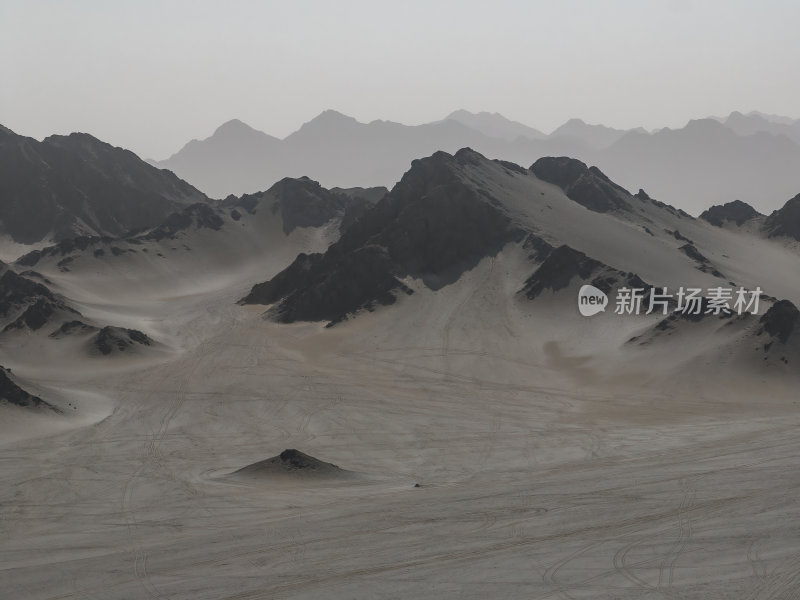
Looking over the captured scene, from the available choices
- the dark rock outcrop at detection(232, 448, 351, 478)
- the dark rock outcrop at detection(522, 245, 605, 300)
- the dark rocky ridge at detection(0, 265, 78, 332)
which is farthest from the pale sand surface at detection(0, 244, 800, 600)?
the dark rocky ridge at detection(0, 265, 78, 332)

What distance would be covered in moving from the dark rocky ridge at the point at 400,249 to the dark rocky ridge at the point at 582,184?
29.6m

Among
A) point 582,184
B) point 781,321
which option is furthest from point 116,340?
point 582,184

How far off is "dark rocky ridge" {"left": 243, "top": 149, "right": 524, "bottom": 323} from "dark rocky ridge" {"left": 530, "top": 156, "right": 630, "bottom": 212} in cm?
2958

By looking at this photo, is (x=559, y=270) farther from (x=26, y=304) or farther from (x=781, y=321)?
(x=26, y=304)

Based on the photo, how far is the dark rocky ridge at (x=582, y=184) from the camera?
178875 millimetres

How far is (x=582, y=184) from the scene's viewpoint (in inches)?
7170

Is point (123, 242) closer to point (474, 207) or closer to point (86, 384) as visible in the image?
point (474, 207)

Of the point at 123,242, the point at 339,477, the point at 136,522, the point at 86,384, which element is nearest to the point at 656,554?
the point at 339,477

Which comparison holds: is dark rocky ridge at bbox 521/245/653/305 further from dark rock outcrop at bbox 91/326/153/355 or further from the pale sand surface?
dark rock outcrop at bbox 91/326/153/355

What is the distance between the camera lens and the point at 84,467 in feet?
209

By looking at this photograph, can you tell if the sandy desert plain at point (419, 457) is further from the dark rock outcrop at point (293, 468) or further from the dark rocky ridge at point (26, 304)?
the dark rocky ridge at point (26, 304)

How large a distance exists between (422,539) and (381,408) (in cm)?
3797

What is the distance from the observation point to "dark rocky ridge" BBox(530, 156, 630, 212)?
587 feet

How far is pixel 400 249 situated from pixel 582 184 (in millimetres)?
54418
